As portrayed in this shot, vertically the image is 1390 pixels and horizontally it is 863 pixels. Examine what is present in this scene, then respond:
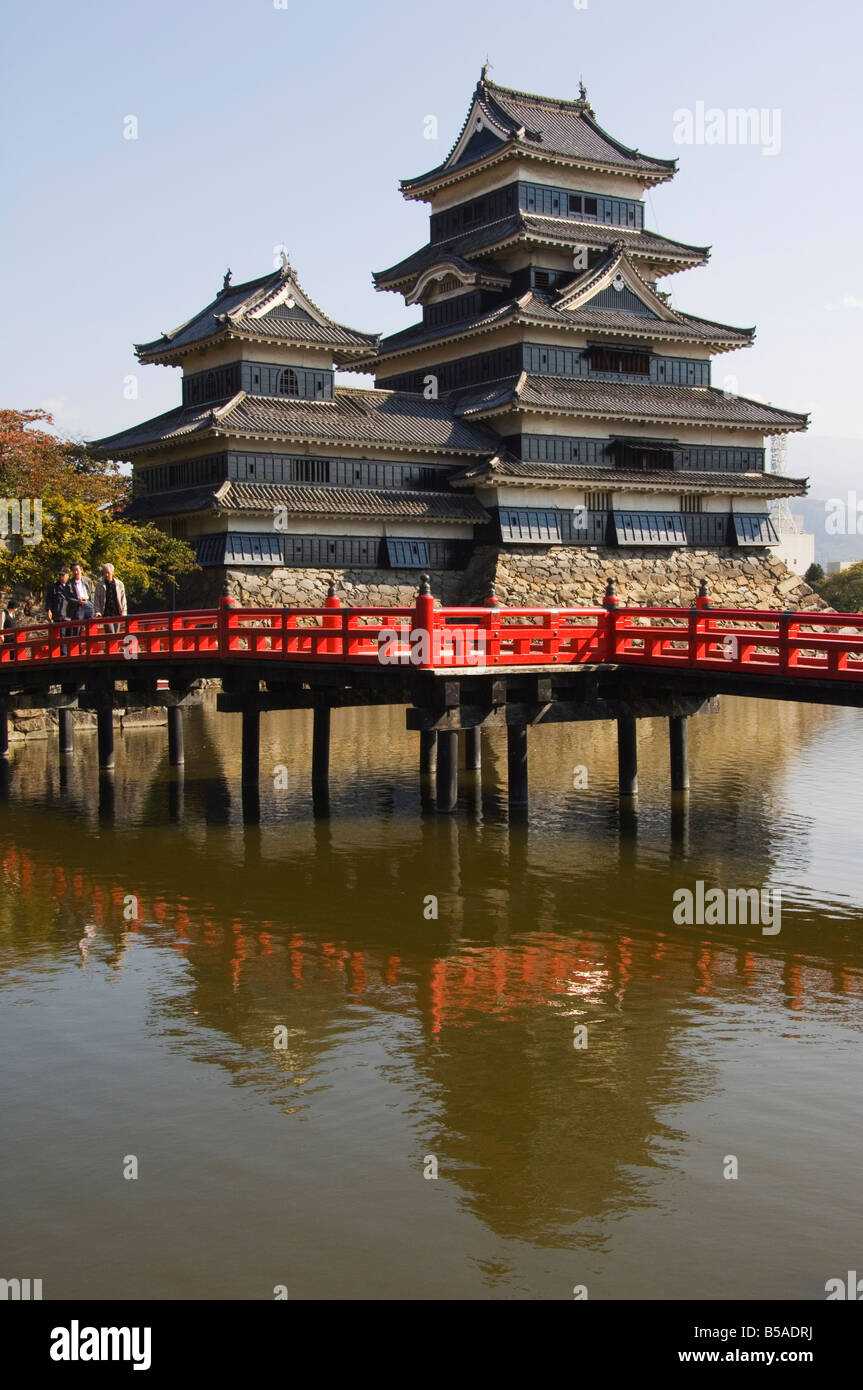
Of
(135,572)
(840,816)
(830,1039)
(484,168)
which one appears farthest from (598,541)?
(830,1039)

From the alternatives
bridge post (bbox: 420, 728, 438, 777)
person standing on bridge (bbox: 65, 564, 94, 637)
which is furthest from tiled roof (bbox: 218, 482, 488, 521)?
bridge post (bbox: 420, 728, 438, 777)

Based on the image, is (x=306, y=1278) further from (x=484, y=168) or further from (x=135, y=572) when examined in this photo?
(x=484, y=168)

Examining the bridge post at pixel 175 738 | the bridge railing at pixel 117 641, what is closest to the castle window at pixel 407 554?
the bridge post at pixel 175 738

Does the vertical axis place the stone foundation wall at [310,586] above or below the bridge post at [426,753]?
above

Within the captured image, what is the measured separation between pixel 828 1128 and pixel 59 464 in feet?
144

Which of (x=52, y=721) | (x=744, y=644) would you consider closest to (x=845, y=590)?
(x=52, y=721)

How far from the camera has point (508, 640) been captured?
76.1 ft

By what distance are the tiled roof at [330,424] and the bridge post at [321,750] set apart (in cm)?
2458

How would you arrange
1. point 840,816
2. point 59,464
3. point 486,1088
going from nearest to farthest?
1. point 486,1088
2. point 840,816
3. point 59,464

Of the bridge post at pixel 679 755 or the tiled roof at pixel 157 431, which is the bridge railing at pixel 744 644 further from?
the tiled roof at pixel 157 431

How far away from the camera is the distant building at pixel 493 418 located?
169ft

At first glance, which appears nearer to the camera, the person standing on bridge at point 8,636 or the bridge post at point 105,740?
the bridge post at point 105,740

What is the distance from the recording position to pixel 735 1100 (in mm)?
11711
